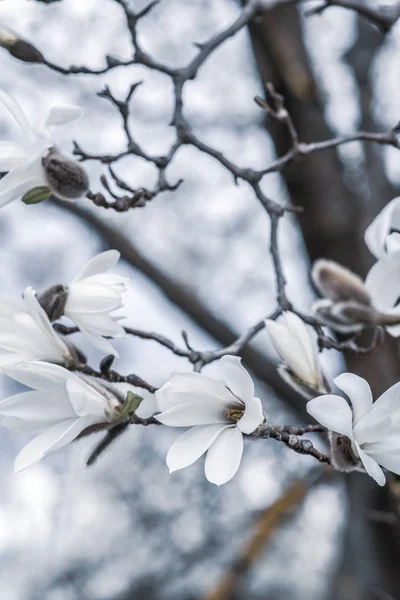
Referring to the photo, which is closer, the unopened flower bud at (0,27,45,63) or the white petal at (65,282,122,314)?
the white petal at (65,282,122,314)

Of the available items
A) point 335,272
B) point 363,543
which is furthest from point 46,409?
point 363,543

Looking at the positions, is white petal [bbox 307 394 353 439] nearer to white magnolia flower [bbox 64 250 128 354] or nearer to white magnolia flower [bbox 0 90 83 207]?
white magnolia flower [bbox 64 250 128 354]

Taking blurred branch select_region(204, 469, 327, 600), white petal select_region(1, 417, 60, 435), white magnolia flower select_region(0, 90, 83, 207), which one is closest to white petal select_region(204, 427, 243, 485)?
white petal select_region(1, 417, 60, 435)

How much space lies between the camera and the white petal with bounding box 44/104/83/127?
488 mm

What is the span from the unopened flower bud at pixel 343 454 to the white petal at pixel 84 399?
141 mm

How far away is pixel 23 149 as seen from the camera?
0.49m

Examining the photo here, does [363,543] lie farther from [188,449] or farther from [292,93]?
[188,449]

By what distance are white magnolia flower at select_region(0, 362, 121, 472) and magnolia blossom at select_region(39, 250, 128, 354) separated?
0.16ft

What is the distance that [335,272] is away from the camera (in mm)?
387

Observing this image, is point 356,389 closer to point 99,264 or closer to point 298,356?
point 298,356

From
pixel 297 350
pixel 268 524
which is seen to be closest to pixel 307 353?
pixel 297 350

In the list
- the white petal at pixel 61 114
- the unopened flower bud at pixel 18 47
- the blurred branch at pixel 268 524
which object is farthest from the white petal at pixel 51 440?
the blurred branch at pixel 268 524

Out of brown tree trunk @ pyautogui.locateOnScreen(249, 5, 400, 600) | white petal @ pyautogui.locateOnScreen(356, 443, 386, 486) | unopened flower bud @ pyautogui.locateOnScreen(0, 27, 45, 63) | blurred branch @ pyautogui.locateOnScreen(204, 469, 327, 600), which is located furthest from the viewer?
blurred branch @ pyautogui.locateOnScreen(204, 469, 327, 600)

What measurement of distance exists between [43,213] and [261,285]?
73 centimetres
